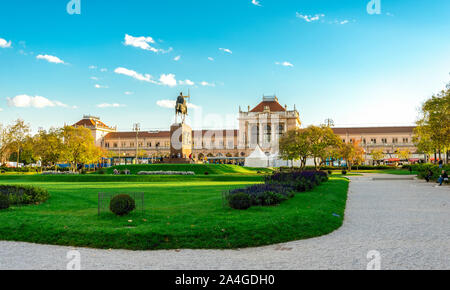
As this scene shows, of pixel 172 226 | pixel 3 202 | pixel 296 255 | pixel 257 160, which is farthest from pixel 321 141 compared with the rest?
pixel 296 255

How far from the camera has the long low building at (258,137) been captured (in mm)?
110812

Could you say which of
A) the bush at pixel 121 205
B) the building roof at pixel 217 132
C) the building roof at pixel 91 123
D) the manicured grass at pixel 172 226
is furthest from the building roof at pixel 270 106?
the bush at pixel 121 205

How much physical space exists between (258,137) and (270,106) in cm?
1131

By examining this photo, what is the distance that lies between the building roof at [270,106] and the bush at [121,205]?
338 feet

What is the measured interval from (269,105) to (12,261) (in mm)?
111353

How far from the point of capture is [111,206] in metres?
11.2

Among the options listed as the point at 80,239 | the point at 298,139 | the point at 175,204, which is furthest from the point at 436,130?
the point at 80,239

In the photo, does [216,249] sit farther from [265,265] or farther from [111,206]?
[111,206]

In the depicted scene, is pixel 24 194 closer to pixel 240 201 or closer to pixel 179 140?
pixel 240 201

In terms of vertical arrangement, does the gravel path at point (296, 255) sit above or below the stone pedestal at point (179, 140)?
below

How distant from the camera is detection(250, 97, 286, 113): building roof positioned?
372 feet

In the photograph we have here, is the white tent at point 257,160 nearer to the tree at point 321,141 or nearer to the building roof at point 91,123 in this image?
the tree at point 321,141

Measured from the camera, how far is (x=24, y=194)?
14.8 metres
